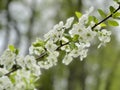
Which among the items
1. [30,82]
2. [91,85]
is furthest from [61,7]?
[30,82]

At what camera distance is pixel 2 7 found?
13.2 m

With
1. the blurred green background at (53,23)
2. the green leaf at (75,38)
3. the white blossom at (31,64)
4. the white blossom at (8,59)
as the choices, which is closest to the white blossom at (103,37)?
the green leaf at (75,38)

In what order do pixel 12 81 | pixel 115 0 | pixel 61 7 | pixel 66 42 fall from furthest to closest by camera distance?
1. pixel 61 7
2. pixel 12 81
3. pixel 66 42
4. pixel 115 0

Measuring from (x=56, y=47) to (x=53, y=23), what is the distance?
1363cm

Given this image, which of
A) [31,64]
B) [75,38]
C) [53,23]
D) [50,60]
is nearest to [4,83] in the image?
[31,64]

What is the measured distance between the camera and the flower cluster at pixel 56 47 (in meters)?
2.03

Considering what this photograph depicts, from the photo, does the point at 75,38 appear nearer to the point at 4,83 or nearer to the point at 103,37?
the point at 103,37

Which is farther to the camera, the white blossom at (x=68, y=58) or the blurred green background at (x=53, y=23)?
the blurred green background at (x=53, y=23)

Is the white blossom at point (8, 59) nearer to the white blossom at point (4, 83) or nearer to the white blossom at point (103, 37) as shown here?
the white blossom at point (4, 83)

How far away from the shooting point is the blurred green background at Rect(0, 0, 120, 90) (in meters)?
13.7

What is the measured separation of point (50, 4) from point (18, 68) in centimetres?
1418

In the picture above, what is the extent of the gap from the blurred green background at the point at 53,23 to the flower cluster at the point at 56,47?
35.4 feet

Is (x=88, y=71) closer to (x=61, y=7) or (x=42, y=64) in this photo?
(x=61, y=7)

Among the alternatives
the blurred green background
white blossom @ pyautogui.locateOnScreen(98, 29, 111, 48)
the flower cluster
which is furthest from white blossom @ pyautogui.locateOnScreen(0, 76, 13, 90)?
the blurred green background
